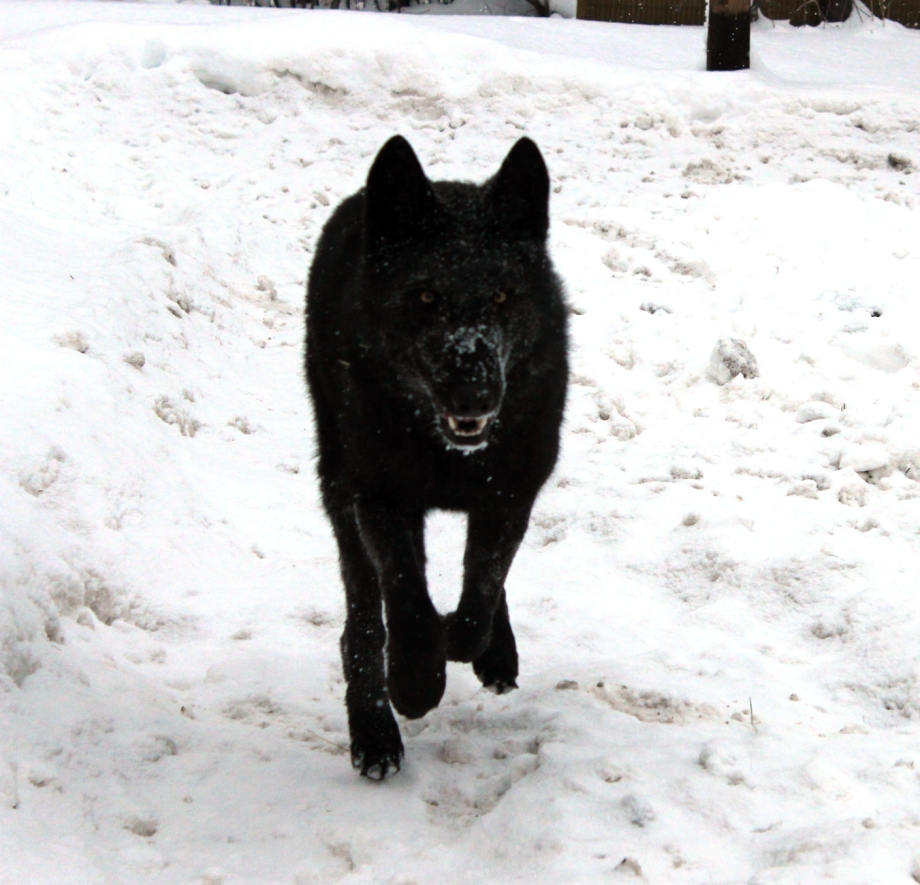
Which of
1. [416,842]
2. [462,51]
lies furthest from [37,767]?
[462,51]

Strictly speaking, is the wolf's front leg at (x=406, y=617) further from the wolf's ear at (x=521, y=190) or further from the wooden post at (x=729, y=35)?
the wooden post at (x=729, y=35)

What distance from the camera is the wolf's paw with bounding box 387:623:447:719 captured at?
3.21 meters

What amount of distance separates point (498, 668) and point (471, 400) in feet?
4.53

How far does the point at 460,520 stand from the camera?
5.43 meters

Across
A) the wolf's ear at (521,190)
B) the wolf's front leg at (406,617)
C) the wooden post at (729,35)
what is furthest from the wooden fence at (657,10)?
the wolf's front leg at (406,617)

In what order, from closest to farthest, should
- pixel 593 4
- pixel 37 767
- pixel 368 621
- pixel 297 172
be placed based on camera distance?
pixel 37 767, pixel 368 621, pixel 297 172, pixel 593 4

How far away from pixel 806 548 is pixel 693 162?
603 centimetres

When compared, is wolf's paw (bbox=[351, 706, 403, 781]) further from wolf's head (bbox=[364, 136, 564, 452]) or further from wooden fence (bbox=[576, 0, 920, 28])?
wooden fence (bbox=[576, 0, 920, 28])

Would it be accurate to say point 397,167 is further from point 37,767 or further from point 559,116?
point 559,116

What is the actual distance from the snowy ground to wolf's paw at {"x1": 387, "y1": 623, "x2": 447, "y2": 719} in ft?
0.83

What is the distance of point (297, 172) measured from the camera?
9.70 metres

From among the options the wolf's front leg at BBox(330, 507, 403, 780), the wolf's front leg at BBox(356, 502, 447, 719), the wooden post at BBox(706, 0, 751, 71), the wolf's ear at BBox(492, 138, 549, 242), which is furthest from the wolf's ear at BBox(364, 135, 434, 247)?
the wooden post at BBox(706, 0, 751, 71)

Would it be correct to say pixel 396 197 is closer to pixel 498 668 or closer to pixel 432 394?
pixel 432 394

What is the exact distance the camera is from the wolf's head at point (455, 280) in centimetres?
293
